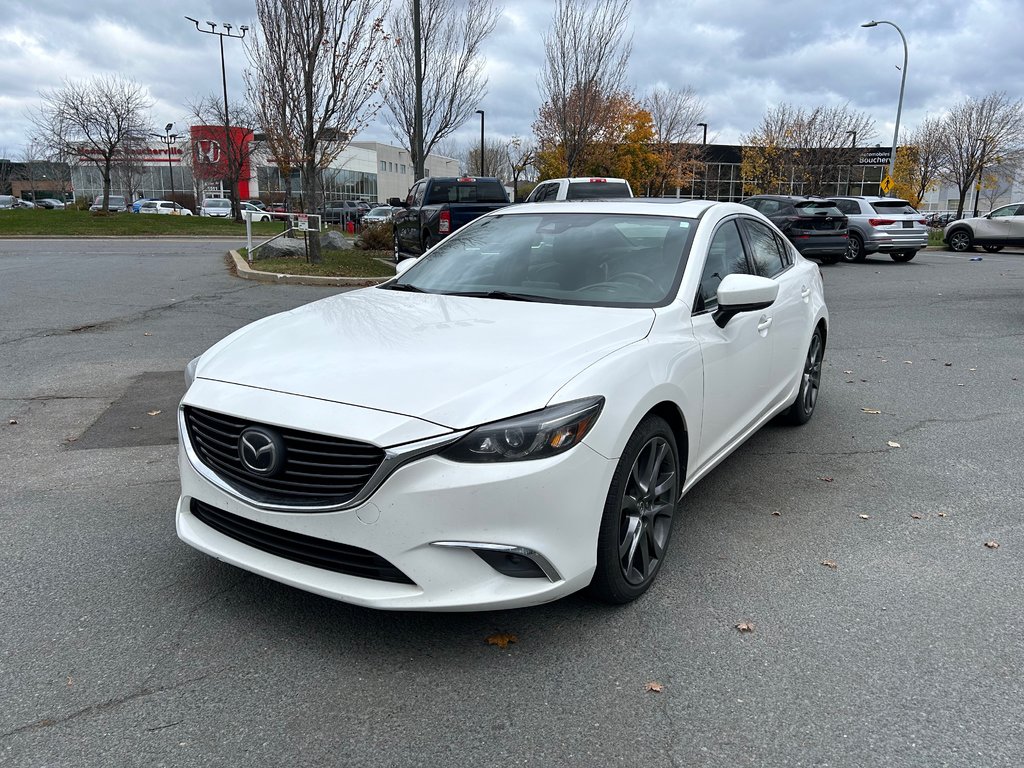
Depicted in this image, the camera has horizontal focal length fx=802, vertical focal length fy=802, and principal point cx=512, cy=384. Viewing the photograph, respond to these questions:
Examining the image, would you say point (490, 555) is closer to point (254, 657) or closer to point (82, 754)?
point (254, 657)

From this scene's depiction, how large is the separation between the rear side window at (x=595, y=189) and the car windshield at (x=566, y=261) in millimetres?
13239

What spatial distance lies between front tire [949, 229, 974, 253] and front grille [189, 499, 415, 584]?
83.7 feet

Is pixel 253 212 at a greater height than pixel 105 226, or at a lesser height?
greater

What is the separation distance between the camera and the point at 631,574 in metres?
3.15

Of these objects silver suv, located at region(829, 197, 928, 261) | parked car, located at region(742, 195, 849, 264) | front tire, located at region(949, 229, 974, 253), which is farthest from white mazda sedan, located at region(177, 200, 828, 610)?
front tire, located at region(949, 229, 974, 253)

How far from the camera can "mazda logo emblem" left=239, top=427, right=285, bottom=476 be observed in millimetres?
2711

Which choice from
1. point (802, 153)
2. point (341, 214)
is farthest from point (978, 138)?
point (341, 214)

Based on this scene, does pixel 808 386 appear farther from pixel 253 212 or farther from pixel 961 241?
pixel 961 241

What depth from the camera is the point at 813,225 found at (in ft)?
60.8

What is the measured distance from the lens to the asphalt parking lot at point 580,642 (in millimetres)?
2418

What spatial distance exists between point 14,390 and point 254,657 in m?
5.03

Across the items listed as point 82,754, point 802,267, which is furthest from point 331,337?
point 802,267

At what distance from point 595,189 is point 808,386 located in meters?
12.8

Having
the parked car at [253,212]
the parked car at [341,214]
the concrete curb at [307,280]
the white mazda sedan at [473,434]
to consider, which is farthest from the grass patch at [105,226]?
the white mazda sedan at [473,434]
